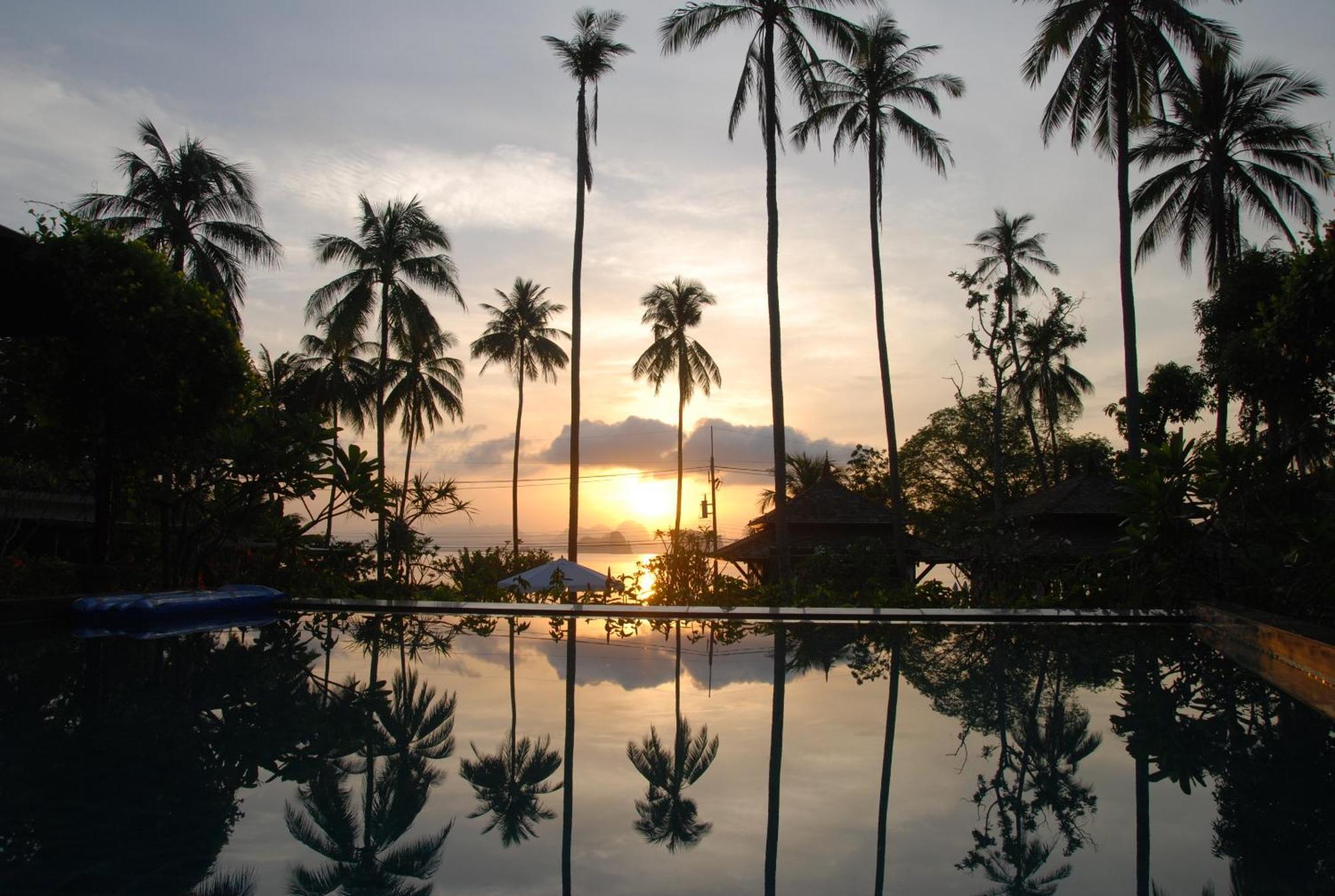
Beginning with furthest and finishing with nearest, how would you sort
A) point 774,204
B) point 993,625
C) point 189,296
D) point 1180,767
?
point 774,204 < point 993,625 < point 189,296 < point 1180,767

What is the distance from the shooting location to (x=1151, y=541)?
A: 38.5ft

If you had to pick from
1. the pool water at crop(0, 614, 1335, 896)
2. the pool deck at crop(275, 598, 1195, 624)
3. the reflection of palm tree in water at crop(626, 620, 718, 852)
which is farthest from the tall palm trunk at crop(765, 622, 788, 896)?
the pool deck at crop(275, 598, 1195, 624)

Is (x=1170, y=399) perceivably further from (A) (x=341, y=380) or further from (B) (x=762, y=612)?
(A) (x=341, y=380)

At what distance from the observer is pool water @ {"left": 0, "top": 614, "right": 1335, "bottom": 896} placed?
3385 mm

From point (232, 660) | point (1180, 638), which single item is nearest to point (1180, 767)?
point (1180, 638)

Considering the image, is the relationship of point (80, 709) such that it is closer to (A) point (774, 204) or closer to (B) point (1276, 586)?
(B) point (1276, 586)

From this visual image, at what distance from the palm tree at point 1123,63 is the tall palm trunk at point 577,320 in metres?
10.5

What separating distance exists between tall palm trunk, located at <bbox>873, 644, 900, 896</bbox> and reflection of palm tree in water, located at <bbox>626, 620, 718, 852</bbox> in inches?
27.5

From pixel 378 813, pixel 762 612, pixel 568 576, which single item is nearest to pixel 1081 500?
pixel 568 576

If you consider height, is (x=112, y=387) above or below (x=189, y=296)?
below

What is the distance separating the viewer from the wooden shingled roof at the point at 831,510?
90.4 ft

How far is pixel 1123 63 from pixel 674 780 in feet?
60.8

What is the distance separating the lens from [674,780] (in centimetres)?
462

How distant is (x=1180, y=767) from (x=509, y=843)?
3612mm
